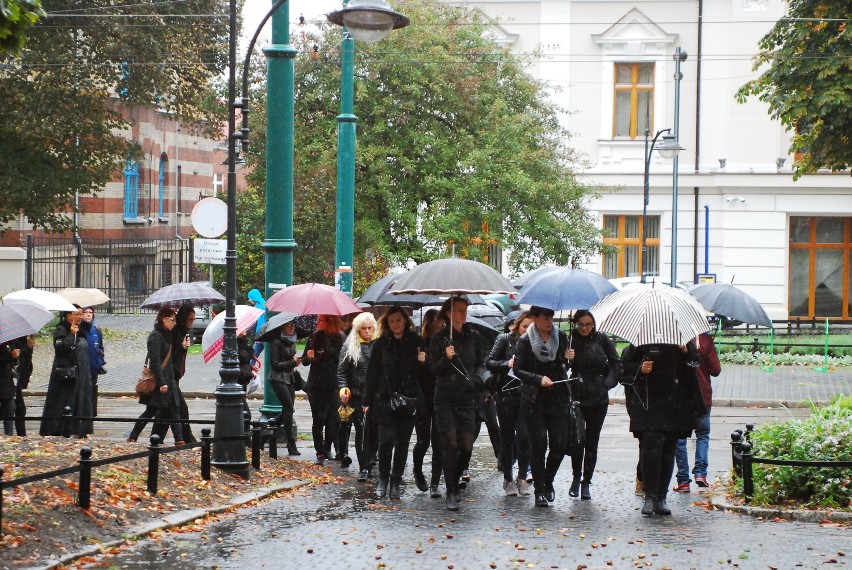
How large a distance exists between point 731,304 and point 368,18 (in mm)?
5031

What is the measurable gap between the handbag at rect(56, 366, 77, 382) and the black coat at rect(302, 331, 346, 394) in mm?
2859

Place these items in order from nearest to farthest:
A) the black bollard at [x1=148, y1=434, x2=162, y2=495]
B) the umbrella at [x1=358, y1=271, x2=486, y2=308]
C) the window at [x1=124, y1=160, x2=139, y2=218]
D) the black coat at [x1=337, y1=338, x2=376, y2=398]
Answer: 1. the black bollard at [x1=148, y1=434, x2=162, y2=495]
2. the black coat at [x1=337, y1=338, x2=376, y2=398]
3. the umbrella at [x1=358, y1=271, x2=486, y2=308]
4. the window at [x1=124, y1=160, x2=139, y2=218]

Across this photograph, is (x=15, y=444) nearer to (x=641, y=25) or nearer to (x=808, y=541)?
(x=808, y=541)

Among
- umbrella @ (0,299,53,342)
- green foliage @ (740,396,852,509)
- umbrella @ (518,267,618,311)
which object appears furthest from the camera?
umbrella @ (0,299,53,342)

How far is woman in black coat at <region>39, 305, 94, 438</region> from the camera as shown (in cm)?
1462

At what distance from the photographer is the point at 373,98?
29.6 m

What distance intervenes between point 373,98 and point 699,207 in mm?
12688

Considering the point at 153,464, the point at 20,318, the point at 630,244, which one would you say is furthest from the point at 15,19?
the point at 630,244

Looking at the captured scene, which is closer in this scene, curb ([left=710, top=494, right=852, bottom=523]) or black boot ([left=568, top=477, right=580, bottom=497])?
curb ([left=710, top=494, right=852, bottom=523])

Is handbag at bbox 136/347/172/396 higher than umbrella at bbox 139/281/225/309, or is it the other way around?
umbrella at bbox 139/281/225/309

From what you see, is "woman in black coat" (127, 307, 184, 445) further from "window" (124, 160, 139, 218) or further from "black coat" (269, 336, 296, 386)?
"window" (124, 160, 139, 218)

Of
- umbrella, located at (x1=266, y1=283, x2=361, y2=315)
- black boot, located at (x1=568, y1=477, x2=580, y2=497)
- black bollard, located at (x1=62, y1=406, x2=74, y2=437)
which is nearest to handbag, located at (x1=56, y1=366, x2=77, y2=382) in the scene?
black bollard, located at (x1=62, y1=406, x2=74, y2=437)

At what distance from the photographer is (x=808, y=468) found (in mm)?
10961

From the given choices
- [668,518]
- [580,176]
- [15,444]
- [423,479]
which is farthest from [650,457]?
[580,176]
